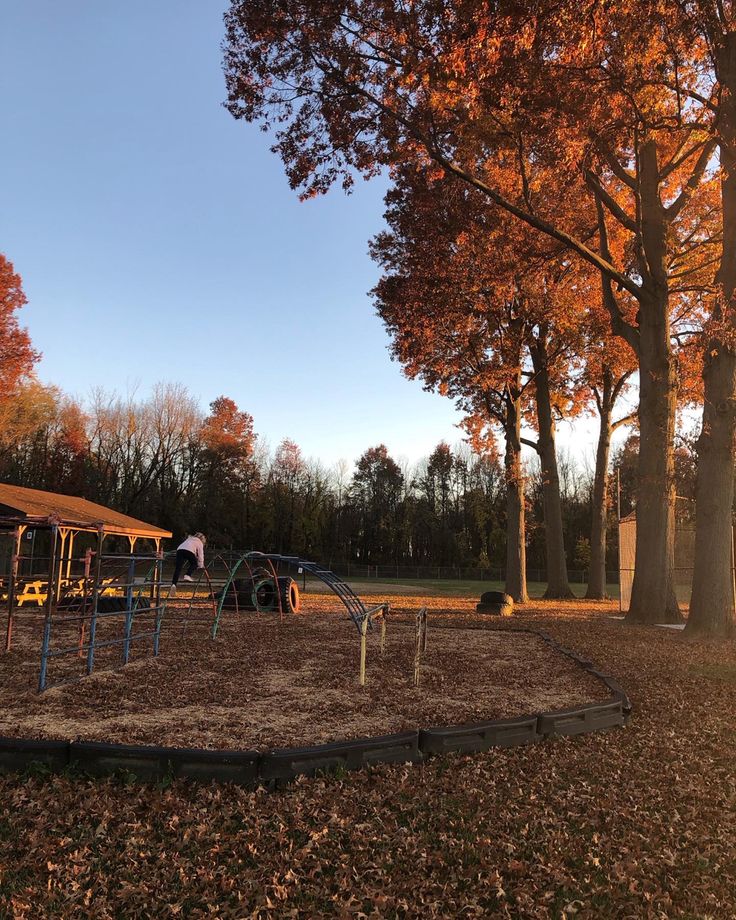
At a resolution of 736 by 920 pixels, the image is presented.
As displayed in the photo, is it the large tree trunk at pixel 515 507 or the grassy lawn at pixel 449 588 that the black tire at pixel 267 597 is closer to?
the large tree trunk at pixel 515 507

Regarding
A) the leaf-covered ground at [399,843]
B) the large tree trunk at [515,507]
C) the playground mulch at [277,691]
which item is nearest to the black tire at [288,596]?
the playground mulch at [277,691]

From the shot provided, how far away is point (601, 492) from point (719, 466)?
42.7ft

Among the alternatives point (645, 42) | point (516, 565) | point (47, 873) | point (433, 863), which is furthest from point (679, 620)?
point (47, 873)

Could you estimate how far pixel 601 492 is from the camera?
23641 mm

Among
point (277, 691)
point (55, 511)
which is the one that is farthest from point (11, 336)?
point (277, 691)

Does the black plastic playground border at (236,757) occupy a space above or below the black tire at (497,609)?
above

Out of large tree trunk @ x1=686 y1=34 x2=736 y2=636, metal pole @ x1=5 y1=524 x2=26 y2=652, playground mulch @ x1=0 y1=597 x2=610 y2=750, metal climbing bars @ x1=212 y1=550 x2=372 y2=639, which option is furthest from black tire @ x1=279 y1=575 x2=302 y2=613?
large tree trunk @ x1=686 y1=34 x2=736 y2=636

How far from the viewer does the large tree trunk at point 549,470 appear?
2147 cm

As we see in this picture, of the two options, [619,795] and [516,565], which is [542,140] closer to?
[619,795]

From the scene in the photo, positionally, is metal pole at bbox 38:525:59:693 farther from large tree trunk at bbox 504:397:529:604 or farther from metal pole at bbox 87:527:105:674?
large tree trunk at bbox 504:397:529:604

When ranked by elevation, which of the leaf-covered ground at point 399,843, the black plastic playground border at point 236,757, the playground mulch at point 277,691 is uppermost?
the black plastic playground border at point 236,757

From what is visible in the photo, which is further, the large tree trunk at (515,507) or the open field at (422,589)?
the open field at (422,589)

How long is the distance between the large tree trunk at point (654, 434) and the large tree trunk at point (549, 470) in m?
8.08

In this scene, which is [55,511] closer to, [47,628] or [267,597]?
[267,597]
